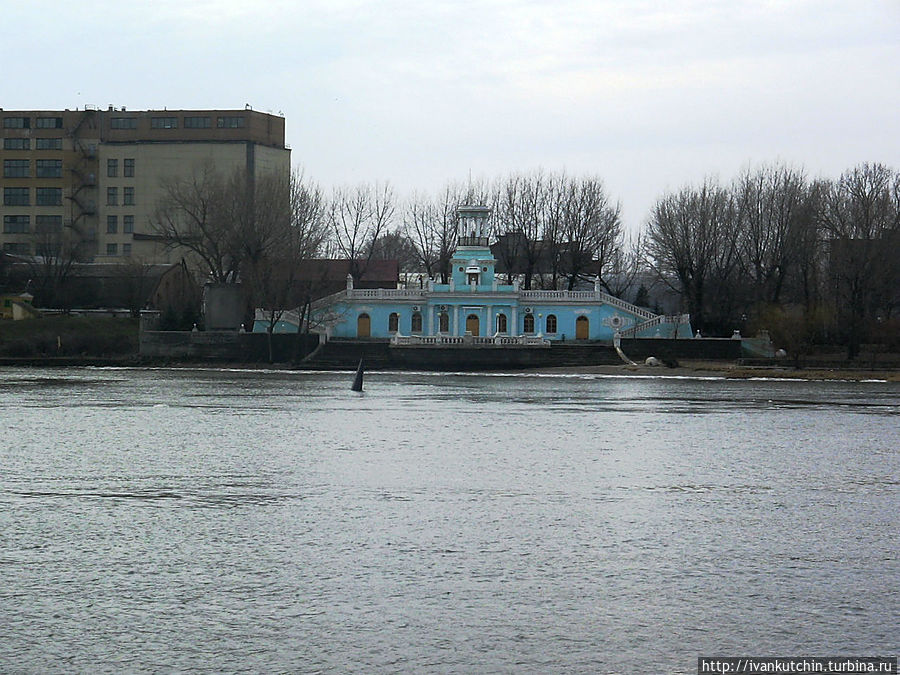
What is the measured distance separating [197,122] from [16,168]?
18.5 metres

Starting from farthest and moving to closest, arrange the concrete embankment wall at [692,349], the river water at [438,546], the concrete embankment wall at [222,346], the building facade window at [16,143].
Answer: the building facade window at [16,143] → the concrete embankment wall at [222,346] → the concrete embankment wall at [692,349] → the river water at [438,546]

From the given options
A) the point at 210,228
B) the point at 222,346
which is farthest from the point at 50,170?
the point at 222,346

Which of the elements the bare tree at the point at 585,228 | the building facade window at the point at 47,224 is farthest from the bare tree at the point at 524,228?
the building facade window at the point at 47,224

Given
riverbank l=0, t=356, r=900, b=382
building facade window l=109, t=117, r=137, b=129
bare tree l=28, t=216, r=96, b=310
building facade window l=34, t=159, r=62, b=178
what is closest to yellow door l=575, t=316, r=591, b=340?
riverbank l=0, t=356, r=900, b=382

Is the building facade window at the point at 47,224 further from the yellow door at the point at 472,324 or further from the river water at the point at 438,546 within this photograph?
the river water at the point at 438,546

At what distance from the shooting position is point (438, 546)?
15477 millimetres

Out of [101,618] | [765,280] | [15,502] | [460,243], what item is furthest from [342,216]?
[101,618]

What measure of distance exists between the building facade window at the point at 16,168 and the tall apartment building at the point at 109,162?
3.7 inches

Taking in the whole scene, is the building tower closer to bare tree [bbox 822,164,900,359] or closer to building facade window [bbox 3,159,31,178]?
bare tree [bbox 822,164,900,359]

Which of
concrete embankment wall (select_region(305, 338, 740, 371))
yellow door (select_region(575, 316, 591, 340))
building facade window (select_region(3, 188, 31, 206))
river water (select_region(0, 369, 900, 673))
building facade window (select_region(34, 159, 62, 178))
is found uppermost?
building facade window (select_region(34, 159, 62, 178))

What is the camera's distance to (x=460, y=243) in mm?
86750

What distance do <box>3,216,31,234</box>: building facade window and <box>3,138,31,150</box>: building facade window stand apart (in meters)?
6.67

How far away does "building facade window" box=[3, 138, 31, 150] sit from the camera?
4432 inches

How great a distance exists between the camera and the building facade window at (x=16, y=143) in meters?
113
